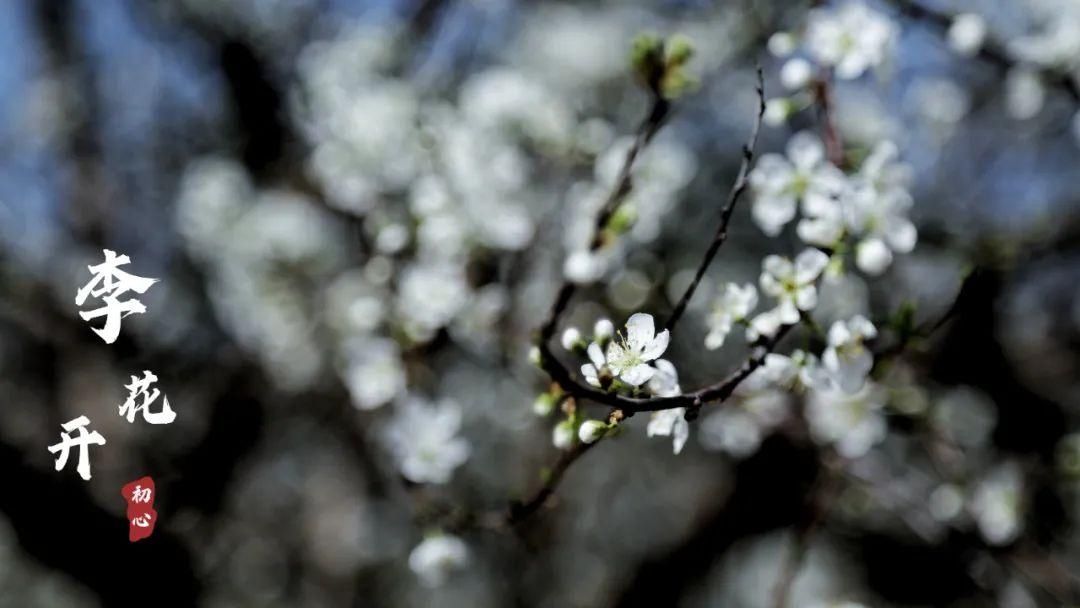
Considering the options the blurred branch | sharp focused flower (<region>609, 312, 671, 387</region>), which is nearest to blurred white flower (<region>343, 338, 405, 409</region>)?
sharp focused flower (<region>609, 312, 671, 387</region>)

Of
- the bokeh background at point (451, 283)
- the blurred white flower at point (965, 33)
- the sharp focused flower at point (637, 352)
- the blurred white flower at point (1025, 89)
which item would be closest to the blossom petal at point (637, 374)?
the sharp focused flower at point (637, 352)

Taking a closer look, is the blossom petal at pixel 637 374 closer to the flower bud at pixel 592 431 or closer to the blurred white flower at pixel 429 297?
the flower bud at pixel 592 431

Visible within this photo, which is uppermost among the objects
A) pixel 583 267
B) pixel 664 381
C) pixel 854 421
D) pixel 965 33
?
pixel 583 267

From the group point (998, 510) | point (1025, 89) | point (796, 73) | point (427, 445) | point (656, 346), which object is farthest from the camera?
point (998, 510)

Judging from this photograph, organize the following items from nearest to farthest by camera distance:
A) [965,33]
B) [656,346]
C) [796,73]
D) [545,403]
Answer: [656,346], [545,403], [796,73], [965,33]

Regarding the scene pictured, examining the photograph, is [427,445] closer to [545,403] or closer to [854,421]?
[545,403]

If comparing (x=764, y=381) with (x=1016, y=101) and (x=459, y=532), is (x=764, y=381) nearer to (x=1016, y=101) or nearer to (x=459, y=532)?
(x=459, y=532)

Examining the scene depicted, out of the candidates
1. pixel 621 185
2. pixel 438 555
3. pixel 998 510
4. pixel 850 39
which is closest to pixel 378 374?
pixel 438 555

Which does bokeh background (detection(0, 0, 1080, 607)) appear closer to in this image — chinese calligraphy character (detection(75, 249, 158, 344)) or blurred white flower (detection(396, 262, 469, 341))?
blurred white flower (detection(396, 262, 469, 341))
